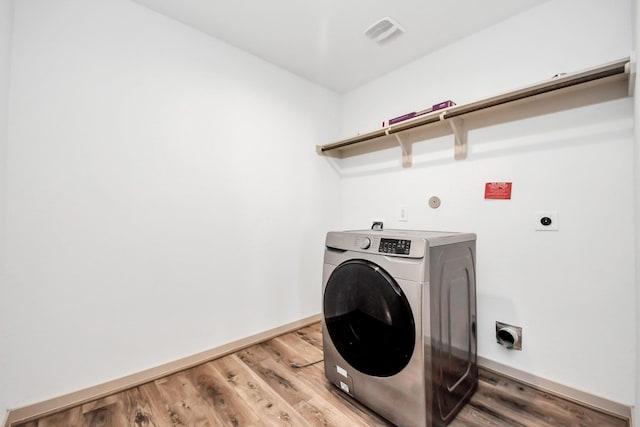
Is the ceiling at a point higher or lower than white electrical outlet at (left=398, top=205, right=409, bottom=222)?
higher

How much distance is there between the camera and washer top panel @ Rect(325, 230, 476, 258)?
115cm

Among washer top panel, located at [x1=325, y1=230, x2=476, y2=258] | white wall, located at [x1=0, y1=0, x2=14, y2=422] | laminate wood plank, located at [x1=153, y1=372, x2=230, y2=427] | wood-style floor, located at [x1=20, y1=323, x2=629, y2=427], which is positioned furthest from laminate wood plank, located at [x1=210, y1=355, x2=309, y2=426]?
white wall, located at [x1=0, y1=0, x2=14, y2=422]

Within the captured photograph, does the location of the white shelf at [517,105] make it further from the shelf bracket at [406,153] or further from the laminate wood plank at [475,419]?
the laminate wood plank at [475,419]

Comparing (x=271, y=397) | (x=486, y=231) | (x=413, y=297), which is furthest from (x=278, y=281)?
(x=486, y=231)

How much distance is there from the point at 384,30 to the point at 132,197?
6.36 ft

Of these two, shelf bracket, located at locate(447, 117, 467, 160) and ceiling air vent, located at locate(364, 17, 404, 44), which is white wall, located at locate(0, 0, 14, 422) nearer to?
ceiling air vent, located at locate(364, 17, 404, 44)

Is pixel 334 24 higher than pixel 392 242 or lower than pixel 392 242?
higher

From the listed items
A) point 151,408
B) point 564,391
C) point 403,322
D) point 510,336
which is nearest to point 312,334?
point 151,408

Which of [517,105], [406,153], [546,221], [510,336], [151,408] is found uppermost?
[517,105]

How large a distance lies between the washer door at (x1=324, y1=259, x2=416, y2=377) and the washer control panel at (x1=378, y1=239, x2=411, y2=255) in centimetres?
9

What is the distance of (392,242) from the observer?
124 cm

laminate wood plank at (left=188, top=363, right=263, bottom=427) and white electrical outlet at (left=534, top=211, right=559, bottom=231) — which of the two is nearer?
laminate wood plank at (left=188, top=363, right=263, bottom=427)

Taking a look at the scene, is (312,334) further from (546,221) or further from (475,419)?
(546,221)

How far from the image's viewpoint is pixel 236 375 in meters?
1.67
